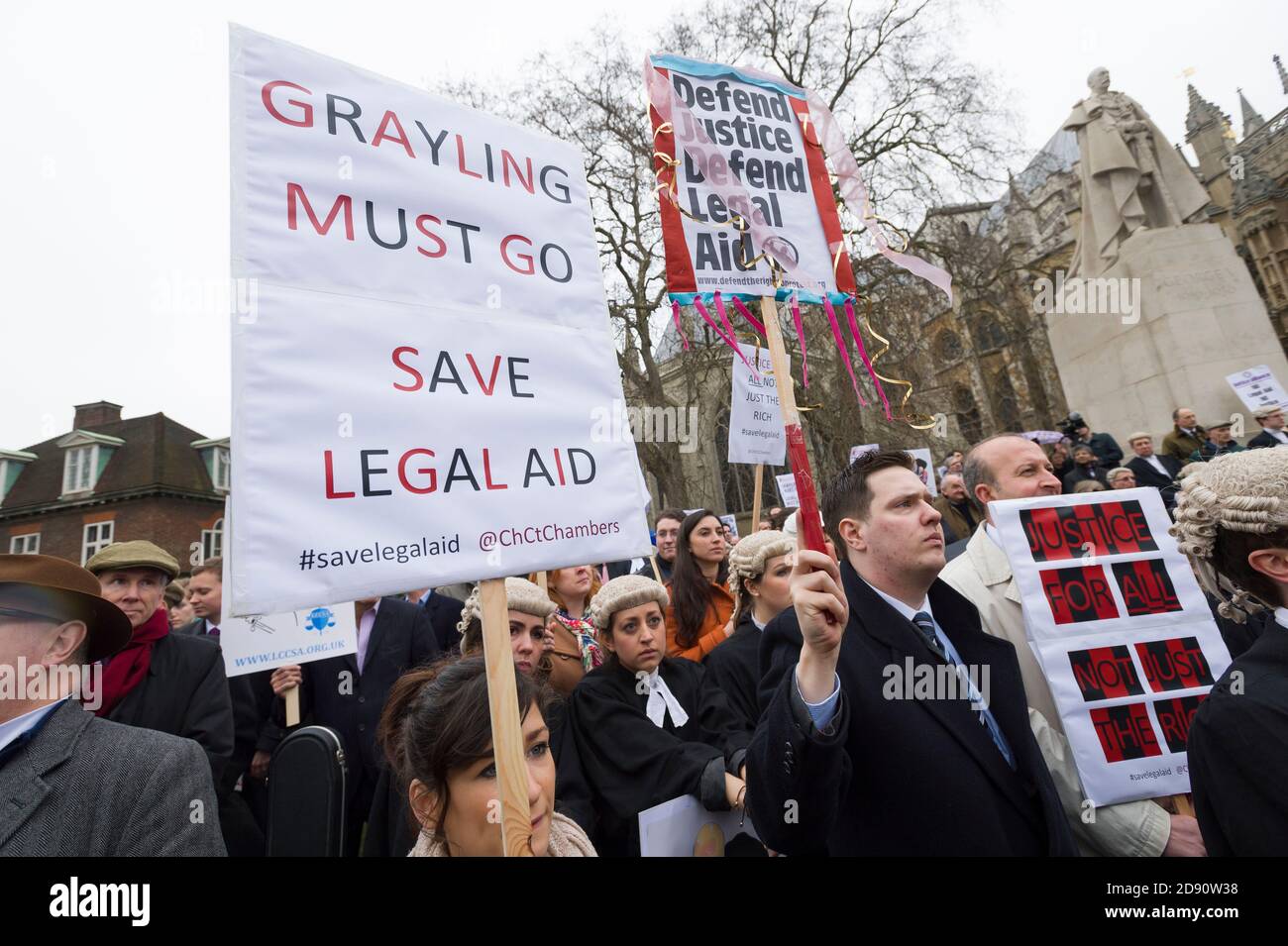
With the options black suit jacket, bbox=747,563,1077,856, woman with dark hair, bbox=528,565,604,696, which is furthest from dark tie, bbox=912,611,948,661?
woman with dark hair, bbox=528,565,604,696

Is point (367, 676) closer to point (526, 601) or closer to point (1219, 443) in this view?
point (526, 601)

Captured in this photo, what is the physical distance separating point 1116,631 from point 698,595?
259cm

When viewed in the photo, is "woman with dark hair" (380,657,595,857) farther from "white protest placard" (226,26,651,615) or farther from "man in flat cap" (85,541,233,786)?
"man in flat cap" (85,541,233,786)

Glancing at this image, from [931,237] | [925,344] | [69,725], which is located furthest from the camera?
[931,237]

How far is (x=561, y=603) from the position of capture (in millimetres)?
5375

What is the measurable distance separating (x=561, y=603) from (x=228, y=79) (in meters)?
4.09

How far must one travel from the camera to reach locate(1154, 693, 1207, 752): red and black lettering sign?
7.52ft

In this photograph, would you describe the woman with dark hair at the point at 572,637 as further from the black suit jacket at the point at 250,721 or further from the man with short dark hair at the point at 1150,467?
the man with short dark hair at the point at 1150,467

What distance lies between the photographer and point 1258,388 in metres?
8.59

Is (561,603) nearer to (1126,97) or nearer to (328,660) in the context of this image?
(328,660)

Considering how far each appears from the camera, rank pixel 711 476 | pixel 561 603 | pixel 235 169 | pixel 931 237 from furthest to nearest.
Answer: pixel 711 476 < pixel 931 237 < pixel 561 603 < pixel 235 169

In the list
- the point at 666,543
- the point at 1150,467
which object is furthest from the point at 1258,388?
the point at 666,543

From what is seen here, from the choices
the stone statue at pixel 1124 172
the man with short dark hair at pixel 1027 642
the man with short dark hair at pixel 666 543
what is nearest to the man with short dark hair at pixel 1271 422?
the stone statue at pixel 1124 172
